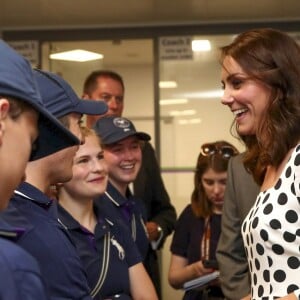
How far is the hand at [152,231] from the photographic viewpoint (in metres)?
2.99

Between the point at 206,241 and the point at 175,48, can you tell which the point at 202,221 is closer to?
the point at 206,241

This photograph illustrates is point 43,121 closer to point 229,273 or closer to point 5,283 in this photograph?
point 5,283

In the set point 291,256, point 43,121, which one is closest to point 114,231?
point 291,256

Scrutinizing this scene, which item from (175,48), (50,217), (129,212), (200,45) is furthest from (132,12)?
(50,217)

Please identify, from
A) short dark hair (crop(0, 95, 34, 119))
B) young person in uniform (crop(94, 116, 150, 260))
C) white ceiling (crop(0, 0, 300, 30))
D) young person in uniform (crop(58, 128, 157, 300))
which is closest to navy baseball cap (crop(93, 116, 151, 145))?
young person in uniform (crop(94, 116, 150, 260))

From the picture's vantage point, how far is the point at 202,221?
9.86 ft

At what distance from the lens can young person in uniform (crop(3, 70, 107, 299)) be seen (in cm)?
132

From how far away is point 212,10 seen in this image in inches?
168

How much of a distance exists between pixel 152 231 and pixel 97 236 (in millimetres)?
939

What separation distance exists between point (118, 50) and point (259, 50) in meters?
3.00

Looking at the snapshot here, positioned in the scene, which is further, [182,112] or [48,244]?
[182,112]

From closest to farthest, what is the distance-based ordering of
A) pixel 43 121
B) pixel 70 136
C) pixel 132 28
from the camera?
pixel 43 121 → pixel 70 136 → pixel 132 28

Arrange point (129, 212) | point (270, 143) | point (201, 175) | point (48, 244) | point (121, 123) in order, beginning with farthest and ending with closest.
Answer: point (201, 175)
point (121, 123)
point (129, 212)
point (270, 143)
point (48, 244)

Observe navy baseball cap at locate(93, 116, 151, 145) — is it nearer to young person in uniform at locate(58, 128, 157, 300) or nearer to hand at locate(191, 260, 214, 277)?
young person in uniform at locate(58, 128, 157, 300)
